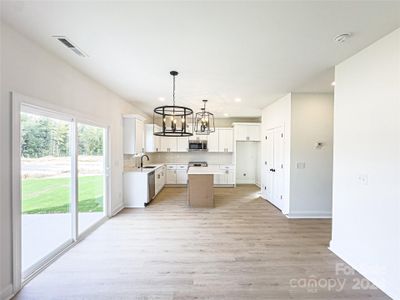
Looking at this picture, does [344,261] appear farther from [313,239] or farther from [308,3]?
[308,3]

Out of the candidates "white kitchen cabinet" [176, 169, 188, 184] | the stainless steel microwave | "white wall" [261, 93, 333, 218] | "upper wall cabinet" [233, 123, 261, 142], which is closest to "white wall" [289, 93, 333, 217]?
"white wall" [261, 93, 333, 218]

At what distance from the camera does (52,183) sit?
3.00 metres

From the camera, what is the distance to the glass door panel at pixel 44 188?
2504 mm

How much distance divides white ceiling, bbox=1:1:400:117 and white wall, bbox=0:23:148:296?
156mm

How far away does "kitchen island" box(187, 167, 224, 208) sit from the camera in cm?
552

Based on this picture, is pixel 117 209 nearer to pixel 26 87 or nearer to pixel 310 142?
pixel 26 87

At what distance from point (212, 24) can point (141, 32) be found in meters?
0.77

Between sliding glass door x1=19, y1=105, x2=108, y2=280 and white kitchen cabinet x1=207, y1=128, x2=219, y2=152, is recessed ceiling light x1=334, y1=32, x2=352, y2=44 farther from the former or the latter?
white kitchen cabinet x1=207, y1=128, x2=219, y2=152

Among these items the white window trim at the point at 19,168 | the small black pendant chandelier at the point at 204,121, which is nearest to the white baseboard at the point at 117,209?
the white window trim at the point at 19,168

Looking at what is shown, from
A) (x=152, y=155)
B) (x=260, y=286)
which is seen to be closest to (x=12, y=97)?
(x=260, y=286)

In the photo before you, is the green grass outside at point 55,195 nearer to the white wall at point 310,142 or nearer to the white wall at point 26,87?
the white wall at point 26,87

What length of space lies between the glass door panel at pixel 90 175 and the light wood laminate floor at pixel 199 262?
0.35m

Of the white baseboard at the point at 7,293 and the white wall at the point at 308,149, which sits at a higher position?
the white wall at the point at 308,149

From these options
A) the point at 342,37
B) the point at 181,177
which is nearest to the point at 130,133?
the point at 181,177
